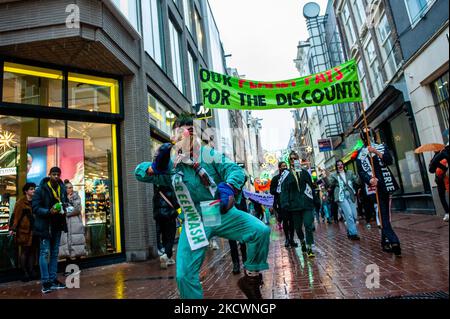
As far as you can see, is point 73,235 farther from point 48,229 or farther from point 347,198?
point 347,198

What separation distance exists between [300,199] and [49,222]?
14.9 feet

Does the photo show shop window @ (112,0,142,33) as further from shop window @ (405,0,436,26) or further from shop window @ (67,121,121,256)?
shop window @ (405,0,436,26)

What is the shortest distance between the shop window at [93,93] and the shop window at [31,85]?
0.33 meters

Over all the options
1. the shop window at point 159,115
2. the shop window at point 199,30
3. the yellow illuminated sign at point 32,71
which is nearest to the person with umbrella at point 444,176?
the yellow illuminated sign at point 32,71

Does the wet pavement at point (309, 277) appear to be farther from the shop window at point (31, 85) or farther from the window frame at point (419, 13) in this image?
the window frame at point (419, 13)

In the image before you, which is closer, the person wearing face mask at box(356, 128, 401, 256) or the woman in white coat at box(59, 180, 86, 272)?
the person wearing face mask at box(356, 128, 401, 256)

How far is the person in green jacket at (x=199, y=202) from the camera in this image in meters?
2.56

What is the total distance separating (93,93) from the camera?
8883 millimetres

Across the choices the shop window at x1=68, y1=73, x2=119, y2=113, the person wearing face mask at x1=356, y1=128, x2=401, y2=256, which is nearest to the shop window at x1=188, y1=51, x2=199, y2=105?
the shop window at x1=68, y1=73, x2=119, y2=113

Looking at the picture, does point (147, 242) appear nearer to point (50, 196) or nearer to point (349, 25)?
point (50, 196)

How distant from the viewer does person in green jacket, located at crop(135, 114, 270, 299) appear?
2562mm

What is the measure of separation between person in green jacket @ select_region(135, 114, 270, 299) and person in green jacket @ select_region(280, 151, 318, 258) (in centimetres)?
387

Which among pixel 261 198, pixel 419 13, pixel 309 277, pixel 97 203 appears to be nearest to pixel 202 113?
pixel 97 203
